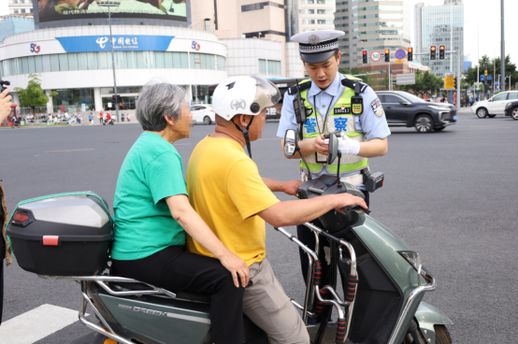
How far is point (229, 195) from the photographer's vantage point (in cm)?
209

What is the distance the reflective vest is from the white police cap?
0.27m

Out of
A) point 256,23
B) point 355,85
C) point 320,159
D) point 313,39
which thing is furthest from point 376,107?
point 256,23

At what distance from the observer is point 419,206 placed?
679 centimetres

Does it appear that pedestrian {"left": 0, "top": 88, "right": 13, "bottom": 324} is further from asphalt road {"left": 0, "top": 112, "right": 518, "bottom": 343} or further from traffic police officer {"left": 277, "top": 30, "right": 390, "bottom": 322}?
traffic police officer {"left": 277, "top": 30, "right": 390, "bottom": 322}

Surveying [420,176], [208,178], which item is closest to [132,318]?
[208,178]

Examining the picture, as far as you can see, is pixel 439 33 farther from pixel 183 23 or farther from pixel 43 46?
pixel 43 46

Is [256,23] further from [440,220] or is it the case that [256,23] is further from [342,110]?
[342,110]

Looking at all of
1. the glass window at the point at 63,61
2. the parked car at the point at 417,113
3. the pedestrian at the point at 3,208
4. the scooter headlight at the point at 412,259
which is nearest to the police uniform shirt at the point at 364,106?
the scooter headlight at the point at 412,259

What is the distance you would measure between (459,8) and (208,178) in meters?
124

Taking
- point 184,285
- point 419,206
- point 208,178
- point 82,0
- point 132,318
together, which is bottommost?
point 419,206

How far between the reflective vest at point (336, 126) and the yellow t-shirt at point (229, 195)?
894mm

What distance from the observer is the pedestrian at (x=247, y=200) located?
2.07 m

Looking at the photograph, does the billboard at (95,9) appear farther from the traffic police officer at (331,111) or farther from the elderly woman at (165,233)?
the elderly woman at (165,233)

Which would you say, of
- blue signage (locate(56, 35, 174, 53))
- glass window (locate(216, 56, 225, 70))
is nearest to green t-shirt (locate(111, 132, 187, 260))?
blue signage (locate(56, 35, 174, 53))
